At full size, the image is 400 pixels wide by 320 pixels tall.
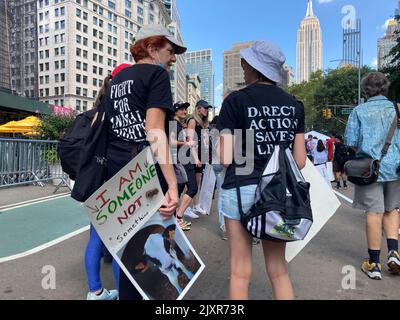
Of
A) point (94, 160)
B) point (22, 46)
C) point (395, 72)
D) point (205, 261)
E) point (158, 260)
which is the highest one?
point (22, 46)

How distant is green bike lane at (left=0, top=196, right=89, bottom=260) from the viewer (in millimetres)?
4570

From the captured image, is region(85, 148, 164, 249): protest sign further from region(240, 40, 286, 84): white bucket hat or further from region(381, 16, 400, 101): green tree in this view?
region(381, 16, 400, 101): green tree

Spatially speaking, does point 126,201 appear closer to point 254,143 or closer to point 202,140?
point 254,143

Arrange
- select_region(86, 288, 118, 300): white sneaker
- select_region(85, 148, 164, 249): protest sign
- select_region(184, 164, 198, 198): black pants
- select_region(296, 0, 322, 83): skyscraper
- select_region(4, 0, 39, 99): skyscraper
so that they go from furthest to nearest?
select_region(296, 0, 322, 83): skyscraper
select_region(4, 0, 39, 99): skyscraper
select_region(184, 164, 198, 198): black pants
select_region(86, 288, 118, 300): white sneaker
select_region(85, 148, 164, 249): protest sign

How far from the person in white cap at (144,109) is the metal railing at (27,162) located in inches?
279

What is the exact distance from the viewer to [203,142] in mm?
5895

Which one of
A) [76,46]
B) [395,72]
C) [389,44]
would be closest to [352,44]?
[389,44]

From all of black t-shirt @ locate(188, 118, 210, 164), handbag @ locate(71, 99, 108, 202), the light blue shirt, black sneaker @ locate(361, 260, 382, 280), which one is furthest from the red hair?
black t-shirt @ locate(188, 118, 210, 164)

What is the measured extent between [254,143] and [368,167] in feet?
6.41

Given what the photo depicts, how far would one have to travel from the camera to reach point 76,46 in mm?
81062

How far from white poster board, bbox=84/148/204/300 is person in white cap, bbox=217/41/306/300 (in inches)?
15.6

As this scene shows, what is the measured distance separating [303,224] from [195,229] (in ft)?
12.1

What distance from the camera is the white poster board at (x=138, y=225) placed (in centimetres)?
195

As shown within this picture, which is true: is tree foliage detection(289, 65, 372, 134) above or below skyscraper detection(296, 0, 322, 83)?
below
